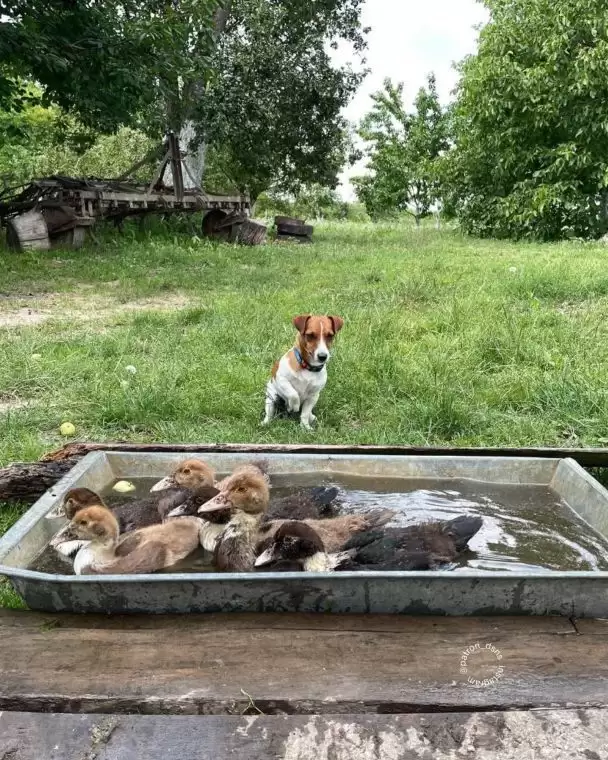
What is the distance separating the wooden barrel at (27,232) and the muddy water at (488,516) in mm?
12361

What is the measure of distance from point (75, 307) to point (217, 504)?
298 inches

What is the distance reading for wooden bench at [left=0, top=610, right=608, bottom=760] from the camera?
82.2 inches

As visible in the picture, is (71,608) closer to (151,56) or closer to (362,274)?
(362,274)

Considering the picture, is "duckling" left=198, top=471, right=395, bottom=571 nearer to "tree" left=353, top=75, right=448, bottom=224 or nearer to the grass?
the grass

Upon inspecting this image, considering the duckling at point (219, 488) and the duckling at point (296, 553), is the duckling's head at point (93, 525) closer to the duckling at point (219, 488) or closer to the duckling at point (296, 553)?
the duckling at point (219, 488)

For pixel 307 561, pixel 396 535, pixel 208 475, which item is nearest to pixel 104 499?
pixel 208 475

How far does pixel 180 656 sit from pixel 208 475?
4.12 ft

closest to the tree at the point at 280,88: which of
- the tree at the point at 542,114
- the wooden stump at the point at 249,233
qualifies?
the wooden stump at the point at 249,233

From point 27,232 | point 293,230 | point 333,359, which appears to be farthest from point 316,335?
point 293,230

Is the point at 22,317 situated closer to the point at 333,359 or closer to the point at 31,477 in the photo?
the point at 333,359

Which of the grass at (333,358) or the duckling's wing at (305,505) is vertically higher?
the duckling's wing at (305,505)

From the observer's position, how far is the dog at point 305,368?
16.3 feet

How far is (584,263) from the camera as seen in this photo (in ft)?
43.5

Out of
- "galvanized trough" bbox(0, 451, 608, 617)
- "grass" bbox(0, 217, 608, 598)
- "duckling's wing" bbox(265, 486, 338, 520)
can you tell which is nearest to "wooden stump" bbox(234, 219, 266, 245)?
"grass" bbox(0, 217, 608, 598)
